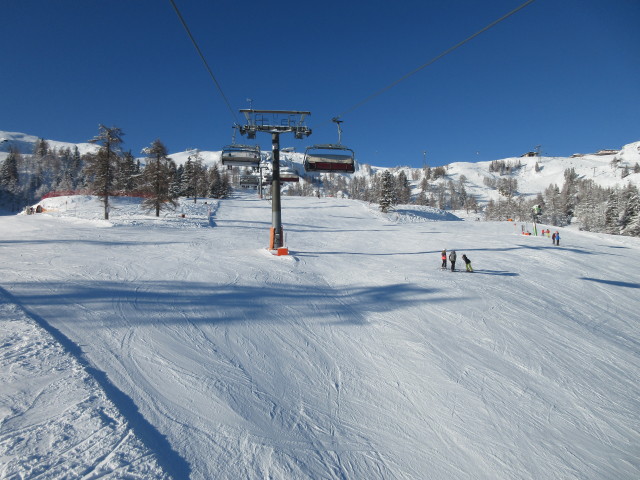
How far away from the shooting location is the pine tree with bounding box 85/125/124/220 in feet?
86.8

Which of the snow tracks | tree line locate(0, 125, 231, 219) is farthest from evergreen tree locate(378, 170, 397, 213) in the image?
the snow tracks

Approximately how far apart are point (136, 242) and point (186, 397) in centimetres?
1298

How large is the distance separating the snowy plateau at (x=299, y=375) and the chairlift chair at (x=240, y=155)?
4616 mm

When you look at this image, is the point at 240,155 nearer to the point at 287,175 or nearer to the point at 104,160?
the point at 287,175

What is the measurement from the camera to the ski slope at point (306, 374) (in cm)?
342

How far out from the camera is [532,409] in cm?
501

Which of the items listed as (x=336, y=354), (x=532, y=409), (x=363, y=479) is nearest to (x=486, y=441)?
(x=532, y=409)

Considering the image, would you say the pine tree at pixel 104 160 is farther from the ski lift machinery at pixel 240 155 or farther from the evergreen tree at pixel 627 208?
the evergreen tree at pixel 627 208

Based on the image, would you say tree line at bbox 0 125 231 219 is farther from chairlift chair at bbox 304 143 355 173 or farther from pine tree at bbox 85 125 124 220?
chairlift chair at bbox 304 143 355 173

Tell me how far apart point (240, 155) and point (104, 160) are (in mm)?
21119

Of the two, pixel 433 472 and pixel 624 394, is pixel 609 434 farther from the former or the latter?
pixel 433 472

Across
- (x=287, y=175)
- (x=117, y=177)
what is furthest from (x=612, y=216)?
(x=117, y=177)

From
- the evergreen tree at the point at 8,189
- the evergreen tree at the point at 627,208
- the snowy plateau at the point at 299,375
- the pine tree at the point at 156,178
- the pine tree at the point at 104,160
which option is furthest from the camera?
the evergreen tree at the point at 8,189

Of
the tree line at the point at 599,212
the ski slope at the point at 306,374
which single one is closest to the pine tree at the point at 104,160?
the ski slope at the point at 306,374
